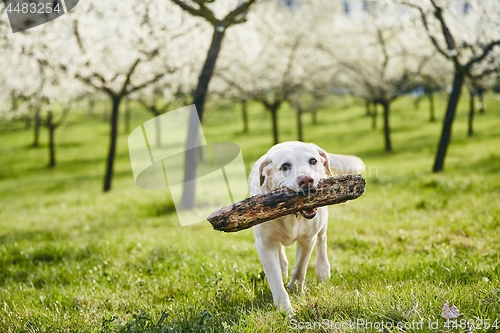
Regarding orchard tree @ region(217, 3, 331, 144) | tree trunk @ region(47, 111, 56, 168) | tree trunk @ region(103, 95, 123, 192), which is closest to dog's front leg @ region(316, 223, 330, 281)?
tree trunk @ region(103, 95, 123, 192)

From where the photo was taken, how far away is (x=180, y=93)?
2466 centimetres

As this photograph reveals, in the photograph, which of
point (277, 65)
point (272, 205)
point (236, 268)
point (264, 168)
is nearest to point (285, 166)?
point (264, 168)

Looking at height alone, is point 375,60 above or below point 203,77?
below

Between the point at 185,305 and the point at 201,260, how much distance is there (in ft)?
5.15

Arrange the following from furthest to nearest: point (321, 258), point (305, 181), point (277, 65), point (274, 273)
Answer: point (277, 65) → point (321, 258) → point (274, 273) → point (305, 181)

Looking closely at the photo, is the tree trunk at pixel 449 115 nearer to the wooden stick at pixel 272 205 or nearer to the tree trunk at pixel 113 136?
the tree trunk at pixel 113 136

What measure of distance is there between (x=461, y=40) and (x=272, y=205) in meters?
14.5

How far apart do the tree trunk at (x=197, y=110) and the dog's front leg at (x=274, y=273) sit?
6599 mm

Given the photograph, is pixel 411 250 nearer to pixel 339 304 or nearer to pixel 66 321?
pixel 339 304

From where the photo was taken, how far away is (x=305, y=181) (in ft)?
11.3

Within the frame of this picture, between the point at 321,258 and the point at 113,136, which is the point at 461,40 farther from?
the point at 321,258

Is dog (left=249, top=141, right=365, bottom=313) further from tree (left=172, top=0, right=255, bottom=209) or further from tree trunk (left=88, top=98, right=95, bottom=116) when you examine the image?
tree trunk (left=88, top=98, right=95, bottom=116)

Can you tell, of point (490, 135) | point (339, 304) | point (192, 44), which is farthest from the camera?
point (490, 135)

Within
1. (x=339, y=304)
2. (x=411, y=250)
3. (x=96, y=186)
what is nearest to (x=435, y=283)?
(x=339, y=304)
